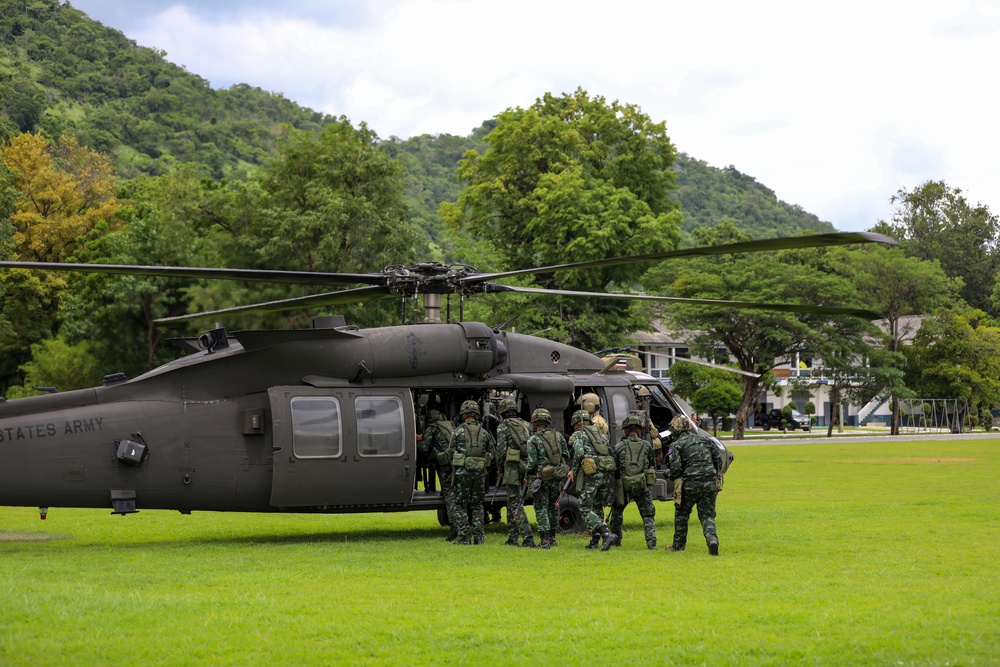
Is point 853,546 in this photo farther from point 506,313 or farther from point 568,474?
point 506,313

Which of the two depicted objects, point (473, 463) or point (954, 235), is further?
point (954, 235)

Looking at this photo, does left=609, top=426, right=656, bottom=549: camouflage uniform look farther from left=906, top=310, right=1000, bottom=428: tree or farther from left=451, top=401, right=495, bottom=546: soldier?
left=906, top=310, right=1000, bottom=428: tree

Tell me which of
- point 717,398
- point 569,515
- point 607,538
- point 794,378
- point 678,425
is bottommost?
point 607,538

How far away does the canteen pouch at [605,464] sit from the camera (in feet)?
47.0

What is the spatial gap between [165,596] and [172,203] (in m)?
36.9

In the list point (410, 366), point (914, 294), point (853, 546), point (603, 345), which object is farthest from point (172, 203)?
point (914, 294)

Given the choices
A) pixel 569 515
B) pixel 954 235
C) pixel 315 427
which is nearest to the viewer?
pixel 315 427

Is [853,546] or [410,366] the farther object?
[410,366]

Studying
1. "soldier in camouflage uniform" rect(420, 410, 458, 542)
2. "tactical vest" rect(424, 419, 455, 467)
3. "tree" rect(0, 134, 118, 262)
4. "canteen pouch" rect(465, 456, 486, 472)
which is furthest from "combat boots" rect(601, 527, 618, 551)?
"tree" rect(0, 134, 118, 262)

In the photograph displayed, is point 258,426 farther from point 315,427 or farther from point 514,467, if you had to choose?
point 514,467

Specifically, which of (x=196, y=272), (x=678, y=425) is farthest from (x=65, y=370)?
(x=678, y=425)

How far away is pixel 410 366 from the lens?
15.5 meters

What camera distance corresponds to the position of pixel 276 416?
1456 centimetres

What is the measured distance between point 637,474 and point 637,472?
0.03m
